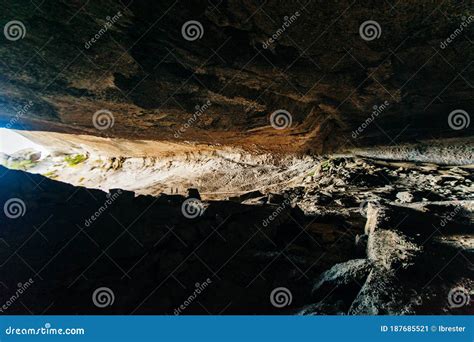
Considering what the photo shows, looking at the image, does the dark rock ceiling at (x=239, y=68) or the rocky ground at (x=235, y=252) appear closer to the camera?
the rocky ground at (x=235, y=252)

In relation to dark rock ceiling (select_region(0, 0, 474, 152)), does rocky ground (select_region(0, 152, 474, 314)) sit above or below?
below

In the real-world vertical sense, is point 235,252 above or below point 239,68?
below

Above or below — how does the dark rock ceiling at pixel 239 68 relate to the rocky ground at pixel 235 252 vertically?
above

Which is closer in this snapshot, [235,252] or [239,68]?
Result: [235,252]

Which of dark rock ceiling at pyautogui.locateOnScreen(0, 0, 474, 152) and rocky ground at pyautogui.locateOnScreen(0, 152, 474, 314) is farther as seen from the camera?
dark rock ceiling at pyautogui.locateOnScreen(0, 0, 474, 152)
